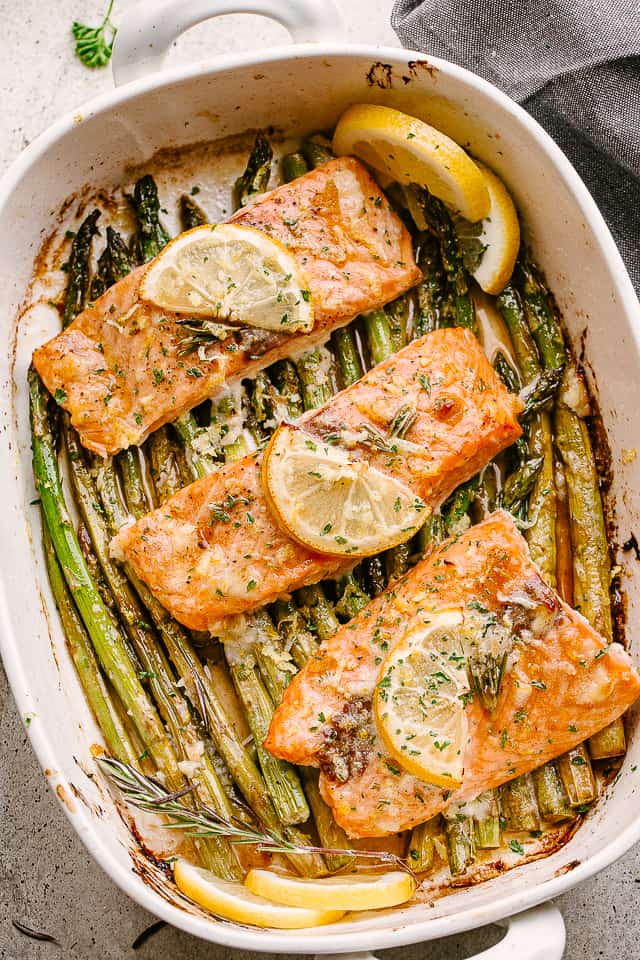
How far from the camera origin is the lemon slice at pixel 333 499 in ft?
11.2

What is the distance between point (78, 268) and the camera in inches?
156

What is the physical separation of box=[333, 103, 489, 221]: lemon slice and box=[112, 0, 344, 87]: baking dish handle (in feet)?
1.18

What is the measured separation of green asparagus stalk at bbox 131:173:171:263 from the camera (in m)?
4.01

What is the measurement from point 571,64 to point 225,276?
1819mm

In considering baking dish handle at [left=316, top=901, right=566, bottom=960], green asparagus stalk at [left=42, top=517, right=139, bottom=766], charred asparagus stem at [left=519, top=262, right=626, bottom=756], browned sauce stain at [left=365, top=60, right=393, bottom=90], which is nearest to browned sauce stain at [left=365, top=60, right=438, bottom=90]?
browned sauce stain at [left=365, top=60, right=393, bottom=90]

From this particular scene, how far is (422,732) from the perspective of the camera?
10.7 ft

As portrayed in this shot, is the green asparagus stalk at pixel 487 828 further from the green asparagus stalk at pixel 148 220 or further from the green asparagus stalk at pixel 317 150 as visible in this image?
the green asparagus stalk at pixel 317 150

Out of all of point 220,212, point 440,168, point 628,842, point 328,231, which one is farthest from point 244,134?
point 628,842

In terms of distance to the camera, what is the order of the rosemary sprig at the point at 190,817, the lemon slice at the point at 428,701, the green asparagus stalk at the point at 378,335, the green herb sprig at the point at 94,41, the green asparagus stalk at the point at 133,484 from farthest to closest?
the green herb sprig at the point at 94,41
the green asparagus stalk at the point at 378,335
the green asparagus stalk at the point at 133,484
the rosemary sprig at the point at 190,817
the lemon slice at the point at 428,701

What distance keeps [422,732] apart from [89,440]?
1.81m

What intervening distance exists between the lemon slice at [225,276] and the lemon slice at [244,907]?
7.28ft

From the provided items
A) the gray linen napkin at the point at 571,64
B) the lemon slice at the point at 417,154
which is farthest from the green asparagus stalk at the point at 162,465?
the gray linen napkin at the point at 571,64

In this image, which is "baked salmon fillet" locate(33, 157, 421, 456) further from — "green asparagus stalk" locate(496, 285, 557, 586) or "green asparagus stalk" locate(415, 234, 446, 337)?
"green asparagus stalk" locate(496, 285, 557, 586)

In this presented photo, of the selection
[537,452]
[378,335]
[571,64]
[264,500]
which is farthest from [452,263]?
[264,500]
